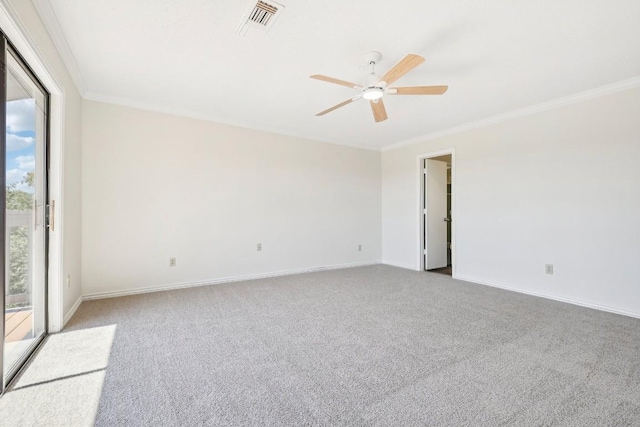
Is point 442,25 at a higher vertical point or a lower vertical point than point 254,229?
higher

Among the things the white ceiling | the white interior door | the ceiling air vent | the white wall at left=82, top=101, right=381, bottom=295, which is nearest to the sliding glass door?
the white ceiling

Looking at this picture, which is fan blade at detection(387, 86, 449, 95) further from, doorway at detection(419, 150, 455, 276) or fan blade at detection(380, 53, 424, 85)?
doorway at detection(419, 150, 455, 276)

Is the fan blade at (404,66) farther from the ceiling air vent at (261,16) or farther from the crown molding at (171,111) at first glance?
the crown molding at (171,111)

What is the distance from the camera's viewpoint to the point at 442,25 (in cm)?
206

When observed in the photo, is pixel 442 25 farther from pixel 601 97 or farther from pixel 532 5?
pixel 601 97

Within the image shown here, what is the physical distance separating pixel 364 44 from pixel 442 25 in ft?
1.86

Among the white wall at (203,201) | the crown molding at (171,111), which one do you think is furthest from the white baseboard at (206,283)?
the crown molding at (171,111)

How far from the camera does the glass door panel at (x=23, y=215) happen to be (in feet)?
5.93

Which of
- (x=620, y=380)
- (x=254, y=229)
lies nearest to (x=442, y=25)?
(x=620, y=380)

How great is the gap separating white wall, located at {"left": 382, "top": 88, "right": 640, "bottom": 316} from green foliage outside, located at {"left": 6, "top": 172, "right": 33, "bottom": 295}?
16.0ft

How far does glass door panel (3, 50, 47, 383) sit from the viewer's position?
1.81 meters

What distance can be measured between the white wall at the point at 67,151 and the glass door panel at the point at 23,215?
0.45 feet

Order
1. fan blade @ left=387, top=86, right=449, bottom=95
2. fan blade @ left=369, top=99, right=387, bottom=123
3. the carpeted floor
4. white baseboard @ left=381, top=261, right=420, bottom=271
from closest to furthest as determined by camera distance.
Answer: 1. the carpeted floor
2. fan blade @ left=387, top=86, right=449, bottom=95
3. fan blade @ left=369, top=99, right=387, bottom=123
4. white baseboard @ left=381, top=261, right=420, bottom=271

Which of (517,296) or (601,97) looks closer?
(601,97)
